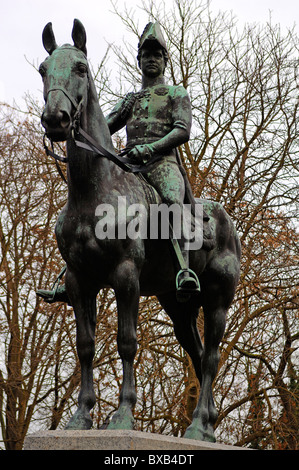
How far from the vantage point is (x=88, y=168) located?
552cm

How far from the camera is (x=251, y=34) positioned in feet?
53.7

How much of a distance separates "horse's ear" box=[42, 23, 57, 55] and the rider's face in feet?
3.55

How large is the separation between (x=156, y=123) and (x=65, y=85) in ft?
4.27

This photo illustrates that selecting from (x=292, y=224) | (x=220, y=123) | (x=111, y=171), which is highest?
(x=220, y=123)

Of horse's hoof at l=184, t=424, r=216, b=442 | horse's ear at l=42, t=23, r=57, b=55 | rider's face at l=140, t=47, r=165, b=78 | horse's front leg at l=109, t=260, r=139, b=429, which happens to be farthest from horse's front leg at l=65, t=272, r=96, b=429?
rider's face at l=140, t=47, r=165, b=78

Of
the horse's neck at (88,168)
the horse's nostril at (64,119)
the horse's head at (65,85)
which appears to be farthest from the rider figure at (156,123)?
Result: the horse's nostril at (64,119)

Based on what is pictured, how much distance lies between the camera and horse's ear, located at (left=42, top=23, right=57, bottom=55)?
5613 millimetres

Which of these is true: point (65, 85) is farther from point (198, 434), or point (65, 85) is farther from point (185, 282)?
point (198, 434)

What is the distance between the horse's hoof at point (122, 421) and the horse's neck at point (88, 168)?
1.66 m

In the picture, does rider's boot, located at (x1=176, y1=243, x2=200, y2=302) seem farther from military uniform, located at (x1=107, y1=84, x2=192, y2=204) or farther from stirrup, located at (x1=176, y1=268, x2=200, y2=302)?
military uniform, located at (x1=107, y1=84, x2=192, y2=204)

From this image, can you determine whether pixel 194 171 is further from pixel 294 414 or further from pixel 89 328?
pixel 89 328
